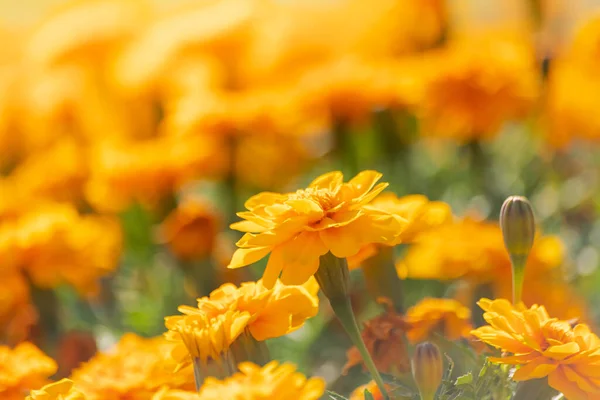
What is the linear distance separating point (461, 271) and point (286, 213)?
0.29 meters

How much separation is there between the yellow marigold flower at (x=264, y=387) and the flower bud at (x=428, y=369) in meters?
0.05

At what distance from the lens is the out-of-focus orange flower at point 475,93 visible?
100cm

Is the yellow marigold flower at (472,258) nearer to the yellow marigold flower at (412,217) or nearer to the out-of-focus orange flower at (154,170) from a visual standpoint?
the yellow marigold flower at (412,217)

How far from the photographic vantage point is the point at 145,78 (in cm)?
136

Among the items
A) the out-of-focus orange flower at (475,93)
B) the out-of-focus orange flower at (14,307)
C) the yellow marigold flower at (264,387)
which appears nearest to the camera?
the yellow marigold flower at (264,387)

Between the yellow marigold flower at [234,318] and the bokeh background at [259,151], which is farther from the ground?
the bokeh background at [259,151]

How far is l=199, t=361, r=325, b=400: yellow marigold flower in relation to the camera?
340mm

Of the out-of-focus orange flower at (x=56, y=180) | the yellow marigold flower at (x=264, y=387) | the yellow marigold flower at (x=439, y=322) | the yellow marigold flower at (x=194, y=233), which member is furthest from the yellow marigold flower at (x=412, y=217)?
the out-of-focus orange flower at (x=56, y=180)

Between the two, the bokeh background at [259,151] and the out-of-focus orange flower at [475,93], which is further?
the out-of-focus orange flower at [475,93]

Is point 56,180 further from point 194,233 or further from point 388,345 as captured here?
point 388,345

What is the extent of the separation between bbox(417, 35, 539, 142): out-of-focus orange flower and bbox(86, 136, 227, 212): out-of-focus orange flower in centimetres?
27

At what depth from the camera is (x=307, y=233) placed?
421 millimetres

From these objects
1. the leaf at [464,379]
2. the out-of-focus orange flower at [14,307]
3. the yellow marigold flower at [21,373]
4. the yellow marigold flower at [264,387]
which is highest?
the out-of-focus orange flower at [14,307]

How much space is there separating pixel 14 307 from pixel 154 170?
0.27m
